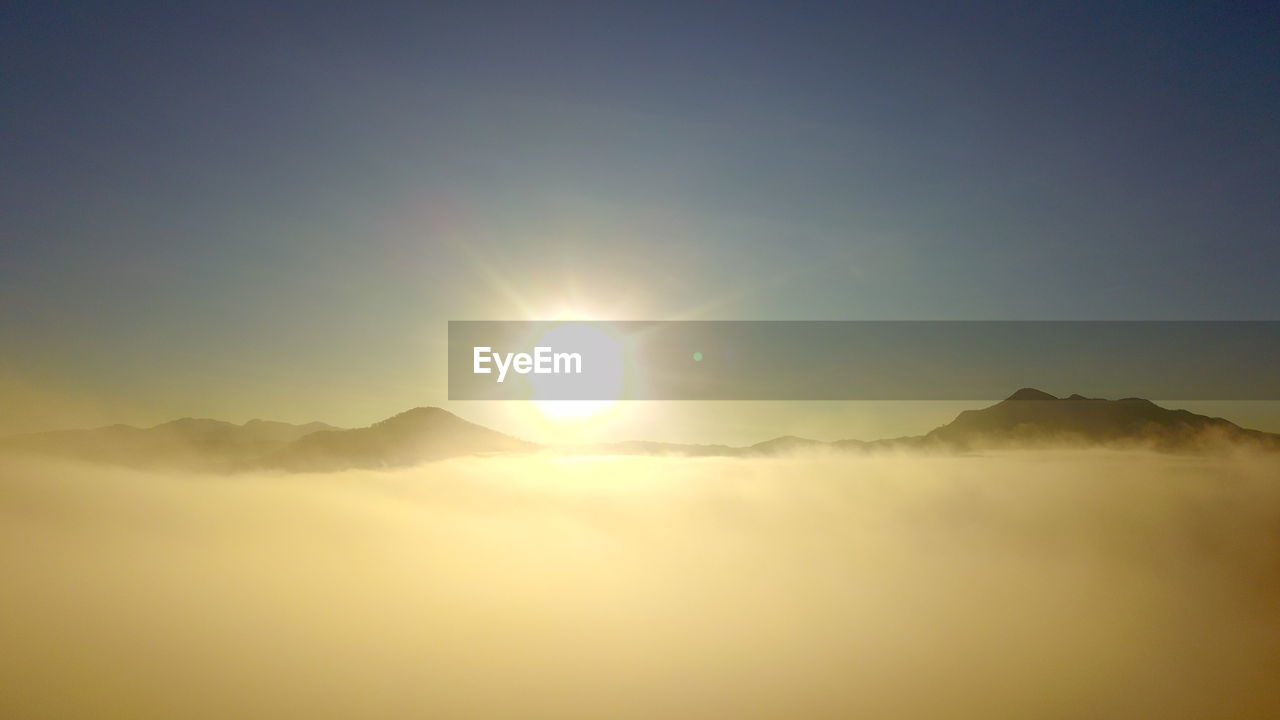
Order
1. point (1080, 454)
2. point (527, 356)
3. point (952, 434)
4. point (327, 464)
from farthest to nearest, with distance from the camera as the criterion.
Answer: point (952, 434)
point (327, 464)
point (1080, 454)
point (527, 356)

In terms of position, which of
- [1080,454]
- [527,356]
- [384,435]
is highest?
[384,435]

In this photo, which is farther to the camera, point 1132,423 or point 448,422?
point 448,422

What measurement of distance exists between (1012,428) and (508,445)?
225 ft

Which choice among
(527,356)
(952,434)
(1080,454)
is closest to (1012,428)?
(952,434)

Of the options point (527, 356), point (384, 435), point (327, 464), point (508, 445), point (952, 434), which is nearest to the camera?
point (527, 356)

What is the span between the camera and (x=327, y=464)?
66.0m

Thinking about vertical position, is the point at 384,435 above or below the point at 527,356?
above

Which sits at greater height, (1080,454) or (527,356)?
(527,356)

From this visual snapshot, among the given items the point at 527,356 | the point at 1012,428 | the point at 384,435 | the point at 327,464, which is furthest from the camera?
the point at 384,435

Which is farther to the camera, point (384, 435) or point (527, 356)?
point (384, 435)

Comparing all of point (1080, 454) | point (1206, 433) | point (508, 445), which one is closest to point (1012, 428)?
point (1206, 433)

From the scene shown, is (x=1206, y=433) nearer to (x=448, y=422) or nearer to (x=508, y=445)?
(x=508, y=445)

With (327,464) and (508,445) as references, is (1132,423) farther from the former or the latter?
(327,464)

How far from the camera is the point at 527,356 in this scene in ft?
85.1
